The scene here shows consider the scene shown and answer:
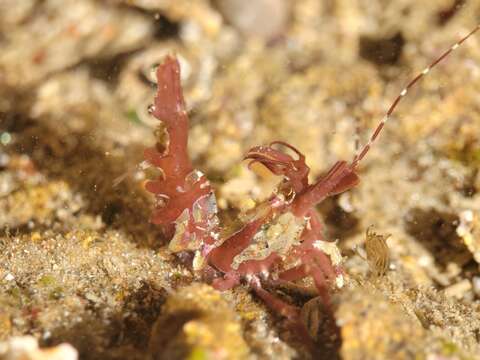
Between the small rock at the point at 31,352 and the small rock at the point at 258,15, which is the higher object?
the small rock at the point at 258,15

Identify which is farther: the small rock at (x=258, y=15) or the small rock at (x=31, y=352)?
the small rock at (x=258, y=15)

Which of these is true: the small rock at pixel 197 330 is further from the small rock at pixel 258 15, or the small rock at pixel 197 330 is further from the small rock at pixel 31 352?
the small rock at pixel 258 15

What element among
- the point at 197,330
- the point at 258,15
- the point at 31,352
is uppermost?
the point at 258,15

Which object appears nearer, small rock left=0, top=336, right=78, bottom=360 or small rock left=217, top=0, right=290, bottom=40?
small rock left=0, top=336, right=78, bottom=360

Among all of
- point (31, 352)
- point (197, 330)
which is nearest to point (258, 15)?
point (197, 330)

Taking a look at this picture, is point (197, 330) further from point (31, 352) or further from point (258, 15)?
point (258, 15)

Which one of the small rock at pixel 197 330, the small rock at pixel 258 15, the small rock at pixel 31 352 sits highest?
the small rock at pixel 258 15

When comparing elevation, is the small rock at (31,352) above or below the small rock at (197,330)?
above

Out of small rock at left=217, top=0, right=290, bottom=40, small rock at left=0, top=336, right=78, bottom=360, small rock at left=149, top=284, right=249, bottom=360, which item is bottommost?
small rock at left=149, top=284, right=249, bottom=360

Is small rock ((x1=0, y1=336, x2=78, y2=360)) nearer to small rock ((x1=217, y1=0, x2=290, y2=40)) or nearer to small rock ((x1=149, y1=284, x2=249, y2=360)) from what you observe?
small rock ((x1=149, y1=284, x2=249, y2=360))

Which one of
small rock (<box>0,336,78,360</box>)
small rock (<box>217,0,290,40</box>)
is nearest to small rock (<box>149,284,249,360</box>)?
small rock (<box>0,336,78,360</box>)

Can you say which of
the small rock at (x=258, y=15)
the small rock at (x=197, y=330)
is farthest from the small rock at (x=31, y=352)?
the small rock at (x=258, y=15)

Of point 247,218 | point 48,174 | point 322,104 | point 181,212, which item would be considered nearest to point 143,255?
point 181,212
